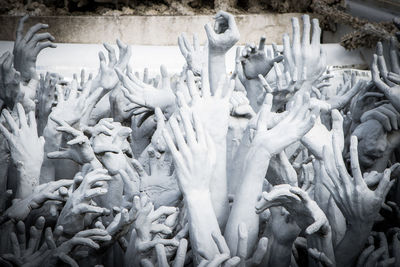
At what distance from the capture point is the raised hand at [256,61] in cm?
213

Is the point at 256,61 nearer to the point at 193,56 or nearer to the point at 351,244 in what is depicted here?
the point at 193,56

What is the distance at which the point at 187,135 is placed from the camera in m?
1.32

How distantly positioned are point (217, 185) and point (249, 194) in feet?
0.34

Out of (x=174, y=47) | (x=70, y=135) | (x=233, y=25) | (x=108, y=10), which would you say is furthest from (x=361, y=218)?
(x=108, y=10)

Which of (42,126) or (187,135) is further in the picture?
(42,126)

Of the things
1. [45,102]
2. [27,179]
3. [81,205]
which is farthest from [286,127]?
[45,102]

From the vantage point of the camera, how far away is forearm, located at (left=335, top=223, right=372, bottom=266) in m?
1.33

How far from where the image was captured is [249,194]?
1.34 meters

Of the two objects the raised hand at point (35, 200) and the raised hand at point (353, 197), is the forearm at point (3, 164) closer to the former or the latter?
the raised hand at point (35, 200)

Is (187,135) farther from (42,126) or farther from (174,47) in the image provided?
(174,47)

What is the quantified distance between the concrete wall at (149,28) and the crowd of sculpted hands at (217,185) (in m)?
2.60

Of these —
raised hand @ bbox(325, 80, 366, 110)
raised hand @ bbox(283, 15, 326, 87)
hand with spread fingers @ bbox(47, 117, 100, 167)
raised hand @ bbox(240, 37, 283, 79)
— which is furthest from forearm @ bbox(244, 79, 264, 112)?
hand with spread fingers @ bbox(47, 117, 100, 167)

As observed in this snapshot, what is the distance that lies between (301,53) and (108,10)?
313cm

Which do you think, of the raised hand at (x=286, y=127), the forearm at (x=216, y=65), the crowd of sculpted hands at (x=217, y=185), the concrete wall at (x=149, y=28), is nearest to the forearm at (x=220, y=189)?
the crowd of sculpted hands at (x=217, y=185)
